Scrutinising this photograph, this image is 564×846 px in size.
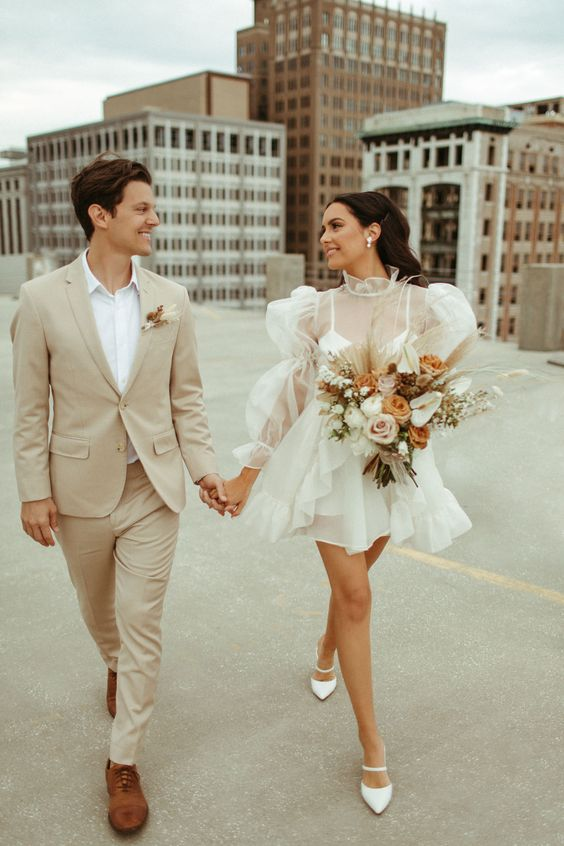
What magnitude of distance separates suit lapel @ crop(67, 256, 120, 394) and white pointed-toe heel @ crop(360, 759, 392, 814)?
5.56ft

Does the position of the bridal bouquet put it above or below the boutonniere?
below

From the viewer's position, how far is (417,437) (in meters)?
2.93

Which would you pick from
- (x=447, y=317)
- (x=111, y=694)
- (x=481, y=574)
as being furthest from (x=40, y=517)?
(x=481, y=574)

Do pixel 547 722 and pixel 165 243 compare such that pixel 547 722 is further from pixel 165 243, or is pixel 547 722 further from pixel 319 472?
pixel 165 243

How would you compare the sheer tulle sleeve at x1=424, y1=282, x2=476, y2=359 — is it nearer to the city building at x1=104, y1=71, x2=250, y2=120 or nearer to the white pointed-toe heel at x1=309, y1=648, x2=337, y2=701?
the white pointed-toe heel at x1=309, y1=648, x2=337, y2=701

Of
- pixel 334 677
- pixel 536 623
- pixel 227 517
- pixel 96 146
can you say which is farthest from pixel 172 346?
pixel 96 146

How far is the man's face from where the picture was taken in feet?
10.0

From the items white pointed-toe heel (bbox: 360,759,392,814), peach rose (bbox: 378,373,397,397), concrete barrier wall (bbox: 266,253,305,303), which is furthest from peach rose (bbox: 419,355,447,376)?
concrete barrier wall (bbox: 266,253,305,303)

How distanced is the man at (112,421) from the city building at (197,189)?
138m

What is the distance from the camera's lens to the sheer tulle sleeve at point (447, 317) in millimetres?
3164

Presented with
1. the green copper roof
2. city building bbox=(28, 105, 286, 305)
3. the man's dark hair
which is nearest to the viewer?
the man's dark hair

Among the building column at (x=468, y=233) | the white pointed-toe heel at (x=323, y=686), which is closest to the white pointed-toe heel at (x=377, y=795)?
the white pointed-toe heel at (x=323, y=686)

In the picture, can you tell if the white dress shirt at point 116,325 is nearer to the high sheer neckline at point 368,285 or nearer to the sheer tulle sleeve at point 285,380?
the sheer tulle sleeve at point 285,380

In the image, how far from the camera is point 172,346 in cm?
321
